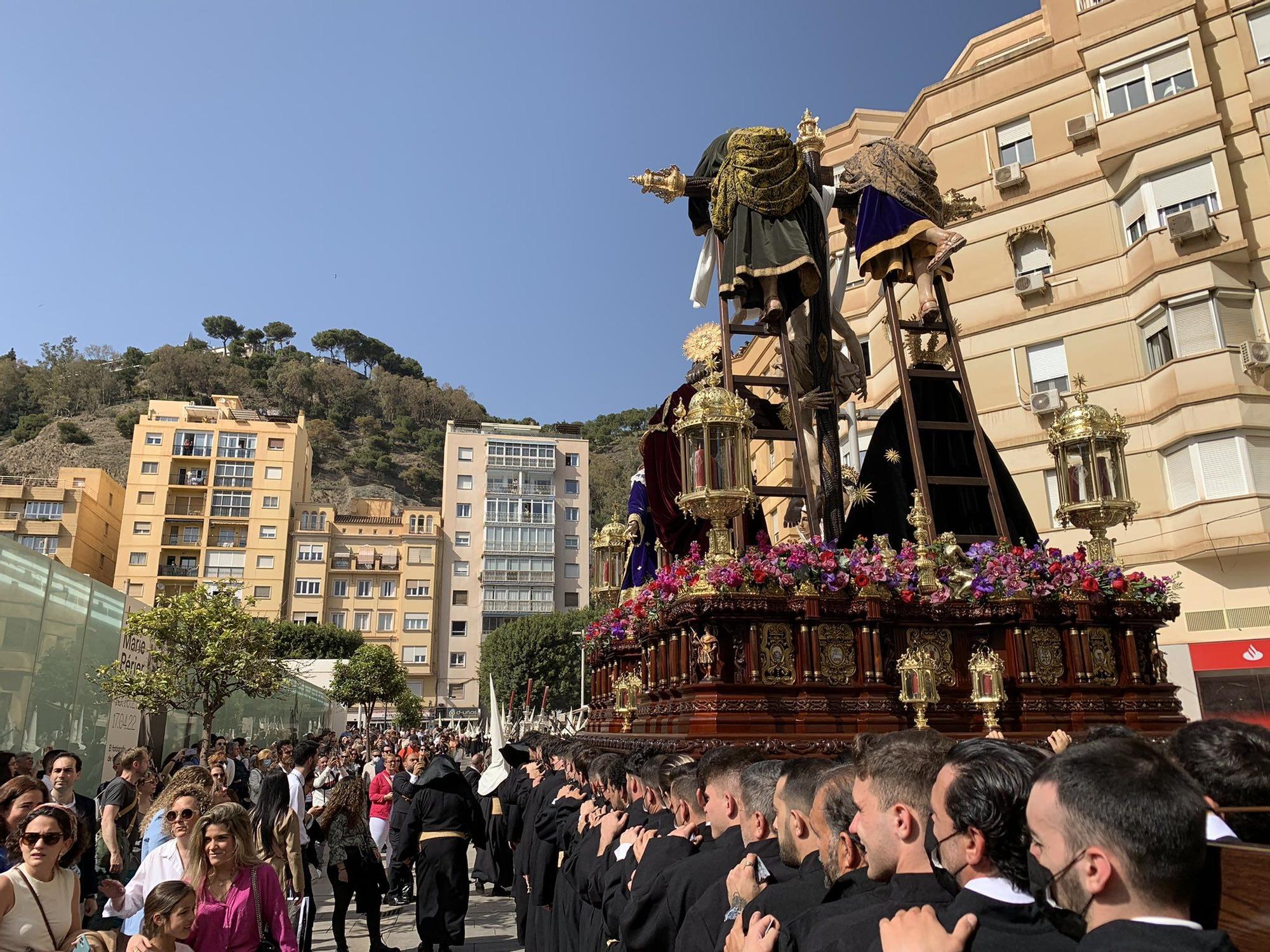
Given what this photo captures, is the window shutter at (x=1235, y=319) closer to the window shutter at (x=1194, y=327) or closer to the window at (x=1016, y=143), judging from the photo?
the window shutter at (x=1194, y=327)

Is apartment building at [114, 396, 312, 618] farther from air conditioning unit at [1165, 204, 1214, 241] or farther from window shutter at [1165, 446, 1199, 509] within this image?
air conditioning unit at [1165, 204, 1214, 241]

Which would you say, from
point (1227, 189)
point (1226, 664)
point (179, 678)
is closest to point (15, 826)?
point (179, 678)

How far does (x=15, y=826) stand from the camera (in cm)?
531

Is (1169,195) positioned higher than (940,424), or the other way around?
(1169,195)

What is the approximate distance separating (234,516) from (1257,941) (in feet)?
246

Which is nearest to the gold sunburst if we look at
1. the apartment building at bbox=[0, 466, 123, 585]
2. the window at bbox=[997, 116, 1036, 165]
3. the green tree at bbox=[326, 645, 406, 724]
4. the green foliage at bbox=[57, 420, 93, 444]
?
the window at bbox=[997, 116, 1036, 165]

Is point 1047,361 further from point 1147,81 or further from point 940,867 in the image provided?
point 940,867

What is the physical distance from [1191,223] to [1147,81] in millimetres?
4011

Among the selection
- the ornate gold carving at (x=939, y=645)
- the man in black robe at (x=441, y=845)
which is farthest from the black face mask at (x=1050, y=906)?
the man in black robe at (x=441, y=845)

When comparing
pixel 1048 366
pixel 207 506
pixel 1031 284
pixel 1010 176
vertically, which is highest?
pixel 207 506

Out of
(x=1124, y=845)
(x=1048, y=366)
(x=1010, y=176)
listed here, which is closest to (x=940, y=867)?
(x=1124, y=845)

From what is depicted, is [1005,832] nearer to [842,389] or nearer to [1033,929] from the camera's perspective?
[1033,929]

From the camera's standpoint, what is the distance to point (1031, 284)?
2100 cm

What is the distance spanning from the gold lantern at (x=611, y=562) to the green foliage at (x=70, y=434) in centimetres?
9611
